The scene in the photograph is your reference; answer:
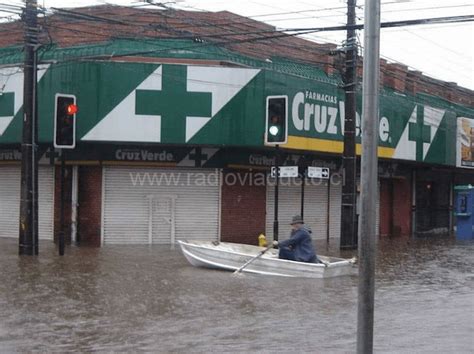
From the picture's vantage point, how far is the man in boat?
52.2 feet

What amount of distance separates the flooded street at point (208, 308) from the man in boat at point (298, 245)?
0.85m

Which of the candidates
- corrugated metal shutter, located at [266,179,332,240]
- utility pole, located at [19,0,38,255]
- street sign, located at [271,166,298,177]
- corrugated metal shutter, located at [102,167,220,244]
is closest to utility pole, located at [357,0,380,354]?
street sign, located at [271,166,298,177]

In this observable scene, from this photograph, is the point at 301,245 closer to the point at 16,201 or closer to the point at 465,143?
the point at 16,201

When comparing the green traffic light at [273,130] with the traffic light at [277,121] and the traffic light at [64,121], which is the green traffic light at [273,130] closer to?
the traffic light at [277,121]

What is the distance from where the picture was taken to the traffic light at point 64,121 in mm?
18188

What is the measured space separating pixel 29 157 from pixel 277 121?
21.1ft

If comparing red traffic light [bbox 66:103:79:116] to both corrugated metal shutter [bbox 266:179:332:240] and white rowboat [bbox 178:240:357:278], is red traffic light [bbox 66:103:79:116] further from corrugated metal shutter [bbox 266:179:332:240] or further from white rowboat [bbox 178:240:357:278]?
corrugated metal shutter [bbox 266:179:332:240]

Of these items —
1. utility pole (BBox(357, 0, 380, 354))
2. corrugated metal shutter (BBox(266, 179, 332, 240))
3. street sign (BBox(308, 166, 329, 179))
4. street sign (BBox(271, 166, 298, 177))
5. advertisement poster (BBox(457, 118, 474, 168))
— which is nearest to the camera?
utility pole (BBox(357, 0, 380, 354))

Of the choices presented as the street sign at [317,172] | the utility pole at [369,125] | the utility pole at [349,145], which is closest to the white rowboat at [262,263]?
the street sign at [317,172]

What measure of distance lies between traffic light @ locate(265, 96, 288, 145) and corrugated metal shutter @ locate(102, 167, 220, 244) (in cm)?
592

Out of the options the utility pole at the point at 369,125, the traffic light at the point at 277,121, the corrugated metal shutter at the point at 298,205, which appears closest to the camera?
the utility pole at the point at 369,125

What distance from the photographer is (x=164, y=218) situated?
23375mm

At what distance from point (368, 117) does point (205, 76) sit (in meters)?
16.7

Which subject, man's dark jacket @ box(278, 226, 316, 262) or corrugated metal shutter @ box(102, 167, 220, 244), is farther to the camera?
corrugated metal shutter @ box(102, 167, 220, 244)
